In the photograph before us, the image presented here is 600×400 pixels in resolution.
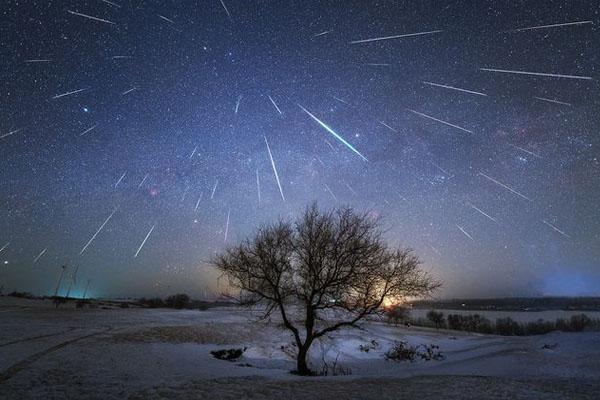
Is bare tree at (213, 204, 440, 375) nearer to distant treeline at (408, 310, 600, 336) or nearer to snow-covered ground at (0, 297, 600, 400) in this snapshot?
snow-covered ground at (0, 297, 600, 400)

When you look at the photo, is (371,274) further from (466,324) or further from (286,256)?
(466,324)

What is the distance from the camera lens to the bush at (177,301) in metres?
115

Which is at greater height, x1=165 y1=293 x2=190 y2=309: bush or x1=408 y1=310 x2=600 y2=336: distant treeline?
x1=165 y1=293 x2=190 y2=309: bush

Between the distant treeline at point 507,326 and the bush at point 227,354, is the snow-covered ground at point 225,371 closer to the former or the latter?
the bush at point 227,354

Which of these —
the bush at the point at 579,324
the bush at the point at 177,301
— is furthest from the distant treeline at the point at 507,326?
the bush at the point at 177,301

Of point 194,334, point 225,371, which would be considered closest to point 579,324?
point 194,334

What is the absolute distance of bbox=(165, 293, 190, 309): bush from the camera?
115 metres

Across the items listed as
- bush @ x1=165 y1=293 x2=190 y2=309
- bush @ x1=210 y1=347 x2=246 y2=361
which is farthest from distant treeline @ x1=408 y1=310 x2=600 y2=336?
bush @ x1=210 y1=347 x2=246 y2=361

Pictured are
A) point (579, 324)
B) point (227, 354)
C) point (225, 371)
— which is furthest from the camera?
point (579, 324)

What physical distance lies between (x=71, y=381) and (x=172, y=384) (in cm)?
405

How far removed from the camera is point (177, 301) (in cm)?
12094

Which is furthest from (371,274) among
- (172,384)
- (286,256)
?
(172,384)

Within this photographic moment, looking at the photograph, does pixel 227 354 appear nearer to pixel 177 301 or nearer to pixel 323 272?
pixel 323 272

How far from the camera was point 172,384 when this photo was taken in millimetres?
12773
